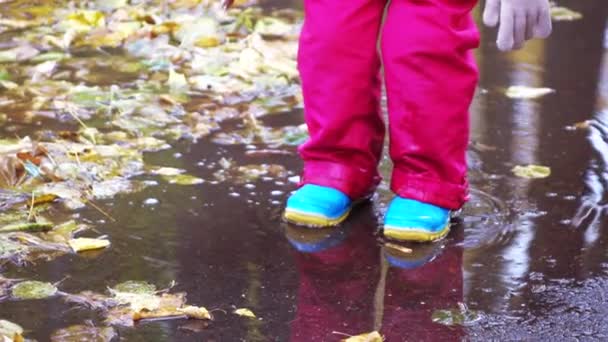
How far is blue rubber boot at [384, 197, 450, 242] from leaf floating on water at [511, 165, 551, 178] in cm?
47

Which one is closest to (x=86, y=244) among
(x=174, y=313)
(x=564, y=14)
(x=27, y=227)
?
(x=27, y=227)

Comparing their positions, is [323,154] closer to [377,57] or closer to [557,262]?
[377,57]

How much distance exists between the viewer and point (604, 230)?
9.01 ft

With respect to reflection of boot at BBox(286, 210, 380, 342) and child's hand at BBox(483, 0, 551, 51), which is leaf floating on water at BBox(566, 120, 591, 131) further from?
child's hand at BBox(483, 0, 551, 51)

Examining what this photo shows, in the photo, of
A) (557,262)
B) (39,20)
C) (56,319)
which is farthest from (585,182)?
(39,20)

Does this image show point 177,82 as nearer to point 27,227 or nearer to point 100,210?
point 100,210

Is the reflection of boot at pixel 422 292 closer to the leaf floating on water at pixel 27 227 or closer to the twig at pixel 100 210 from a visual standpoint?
the twig at pixel 100 210

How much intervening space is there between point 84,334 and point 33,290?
0.25 metres

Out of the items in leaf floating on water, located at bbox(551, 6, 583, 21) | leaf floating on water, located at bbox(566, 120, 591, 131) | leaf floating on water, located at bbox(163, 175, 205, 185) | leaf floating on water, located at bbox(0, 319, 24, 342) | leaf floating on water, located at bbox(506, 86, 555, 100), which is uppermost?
leaf floating on water, located at bbox(0, 319, 24, 342)

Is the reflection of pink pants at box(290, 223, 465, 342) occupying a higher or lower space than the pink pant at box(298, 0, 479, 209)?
lower

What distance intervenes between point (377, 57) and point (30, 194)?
36.5 inches

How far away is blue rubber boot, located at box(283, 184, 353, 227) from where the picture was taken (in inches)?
109

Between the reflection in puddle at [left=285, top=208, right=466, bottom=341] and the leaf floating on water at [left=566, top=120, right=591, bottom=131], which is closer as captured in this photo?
the reflection in puddle at [left=285, top=208, right=466, bottom=341]

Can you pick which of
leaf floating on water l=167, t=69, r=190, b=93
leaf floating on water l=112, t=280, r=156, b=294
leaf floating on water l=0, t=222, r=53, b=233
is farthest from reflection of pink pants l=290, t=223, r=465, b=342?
leaf floating on water l=167, t=69, r=190, b=93
